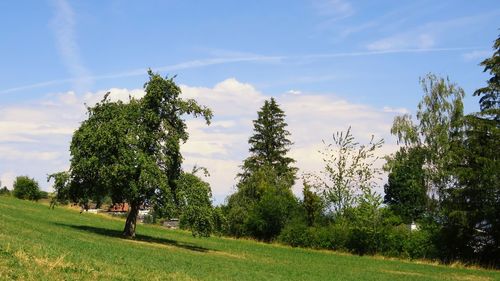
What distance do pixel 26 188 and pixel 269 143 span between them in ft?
127

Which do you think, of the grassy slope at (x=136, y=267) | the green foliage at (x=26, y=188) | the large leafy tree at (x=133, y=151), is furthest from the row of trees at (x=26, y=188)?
the grassy slope at (x=136, y=267)

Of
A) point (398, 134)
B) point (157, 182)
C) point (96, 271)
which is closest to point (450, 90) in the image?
point (398, 134)

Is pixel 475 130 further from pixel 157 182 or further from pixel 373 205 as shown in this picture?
pixel 157 182

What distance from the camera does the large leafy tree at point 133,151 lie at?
3144 centimetres

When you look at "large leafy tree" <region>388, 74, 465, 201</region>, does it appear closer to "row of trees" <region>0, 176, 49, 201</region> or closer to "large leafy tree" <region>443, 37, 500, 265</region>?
"large leafy tree" <region>443, 37, 500, 265</region>

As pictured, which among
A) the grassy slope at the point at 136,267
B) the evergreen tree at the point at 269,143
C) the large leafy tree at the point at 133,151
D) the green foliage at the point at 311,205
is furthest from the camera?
the evergreen tree at the point at 269,143

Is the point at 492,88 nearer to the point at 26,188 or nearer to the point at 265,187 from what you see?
the point at 265,187

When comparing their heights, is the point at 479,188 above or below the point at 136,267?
above

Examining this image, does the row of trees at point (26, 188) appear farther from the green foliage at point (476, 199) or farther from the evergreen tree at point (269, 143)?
the green foliage at point (476, 199)

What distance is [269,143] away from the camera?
78875 millimetres

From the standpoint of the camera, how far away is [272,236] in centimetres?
5656

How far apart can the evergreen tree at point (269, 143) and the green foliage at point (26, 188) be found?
106ft

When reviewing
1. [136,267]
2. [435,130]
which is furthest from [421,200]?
Result: [136,267]

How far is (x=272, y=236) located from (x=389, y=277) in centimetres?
2795
